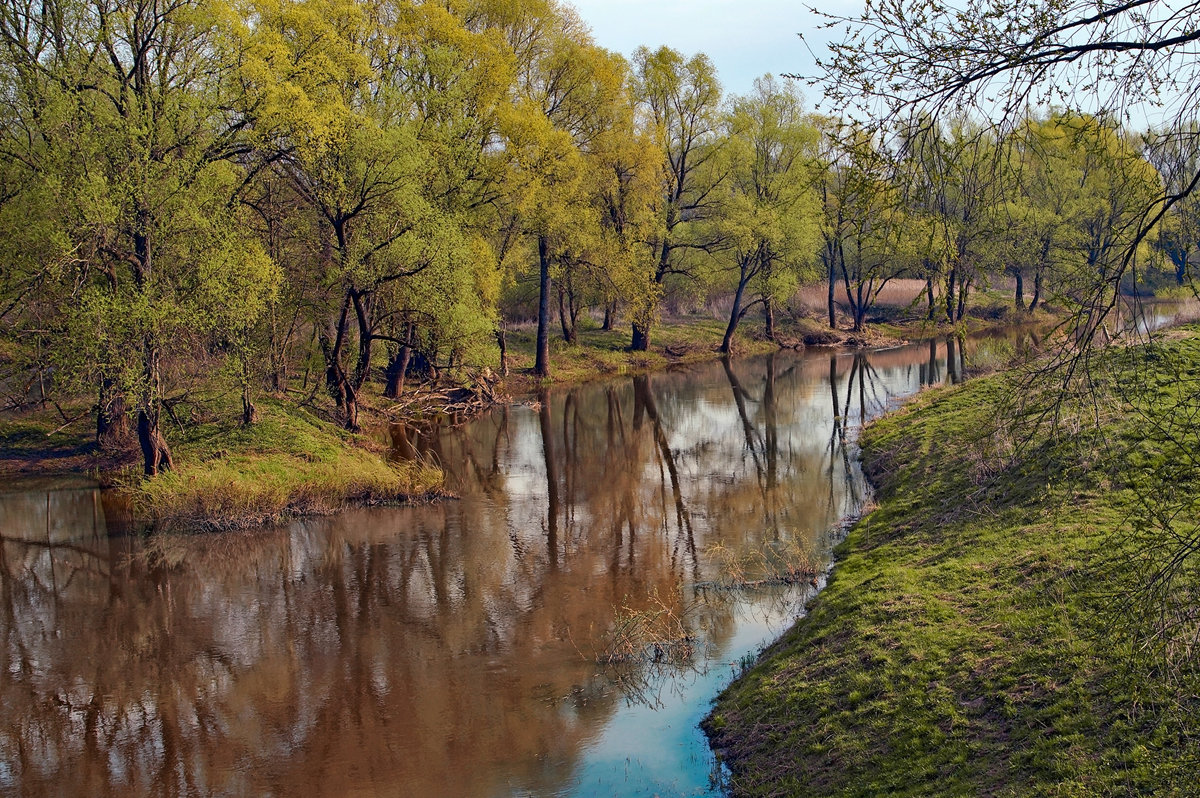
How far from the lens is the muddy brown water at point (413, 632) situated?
32.5 feet

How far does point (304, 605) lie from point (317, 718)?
3.99 m

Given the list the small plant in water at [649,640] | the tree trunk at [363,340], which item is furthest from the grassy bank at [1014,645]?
the tree trunk at [363,340]

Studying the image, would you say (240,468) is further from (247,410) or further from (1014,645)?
(1014,645)

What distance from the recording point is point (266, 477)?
776 inches

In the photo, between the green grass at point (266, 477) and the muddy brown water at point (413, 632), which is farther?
the green grass at point (266, 477)

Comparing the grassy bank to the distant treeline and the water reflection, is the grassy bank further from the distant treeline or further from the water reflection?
the distant treeline

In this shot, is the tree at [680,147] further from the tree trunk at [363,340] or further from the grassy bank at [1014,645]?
the grassy bank at [1014,645]

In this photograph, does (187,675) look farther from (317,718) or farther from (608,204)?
(608,204)

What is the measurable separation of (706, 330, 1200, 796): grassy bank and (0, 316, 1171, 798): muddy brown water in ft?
3.90

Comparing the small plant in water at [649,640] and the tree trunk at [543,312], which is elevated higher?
the tree trunk at [543,312]

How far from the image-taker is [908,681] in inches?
359

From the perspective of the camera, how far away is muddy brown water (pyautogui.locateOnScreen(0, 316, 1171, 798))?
991 centimetres

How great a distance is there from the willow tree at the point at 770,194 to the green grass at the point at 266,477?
2864cm

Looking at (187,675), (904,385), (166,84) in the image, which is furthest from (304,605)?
(904,385)
